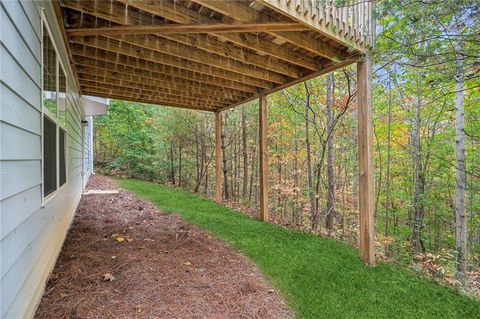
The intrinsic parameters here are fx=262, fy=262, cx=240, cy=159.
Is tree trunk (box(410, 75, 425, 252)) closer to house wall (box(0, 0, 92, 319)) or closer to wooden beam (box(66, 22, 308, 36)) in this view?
wooden beam (box(66, 22, 308, 36))

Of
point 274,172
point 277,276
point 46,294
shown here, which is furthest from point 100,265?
→ point 274,172

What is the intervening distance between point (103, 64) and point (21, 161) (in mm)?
3354

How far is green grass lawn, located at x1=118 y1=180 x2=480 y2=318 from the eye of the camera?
8.30 ft

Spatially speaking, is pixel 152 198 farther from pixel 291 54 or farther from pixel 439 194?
pixel 439 194

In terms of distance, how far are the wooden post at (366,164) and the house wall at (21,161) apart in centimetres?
348

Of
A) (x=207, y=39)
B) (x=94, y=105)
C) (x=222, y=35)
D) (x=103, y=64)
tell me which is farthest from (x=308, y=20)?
(x=94, y=105)

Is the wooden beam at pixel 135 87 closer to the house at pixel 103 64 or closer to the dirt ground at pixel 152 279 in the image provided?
the house at pixel 103 64

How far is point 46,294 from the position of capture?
7.59ft

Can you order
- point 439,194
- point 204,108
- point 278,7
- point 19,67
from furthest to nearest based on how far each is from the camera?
1. point 439,194
2. point 204,108
3. point 278,7
4. point 19,67

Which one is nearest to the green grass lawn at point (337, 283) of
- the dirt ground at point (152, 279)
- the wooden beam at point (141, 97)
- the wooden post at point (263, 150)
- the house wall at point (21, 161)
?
the dirt ground at point (152, 279)

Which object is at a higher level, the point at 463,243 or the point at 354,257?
the point at 354,257

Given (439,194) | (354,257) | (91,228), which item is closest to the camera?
(354,257)

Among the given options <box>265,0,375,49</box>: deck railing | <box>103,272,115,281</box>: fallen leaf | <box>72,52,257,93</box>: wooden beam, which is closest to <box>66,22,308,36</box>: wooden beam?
<box>265,0,375,49</box>: deck railing

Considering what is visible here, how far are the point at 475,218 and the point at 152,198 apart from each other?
30.8ft
